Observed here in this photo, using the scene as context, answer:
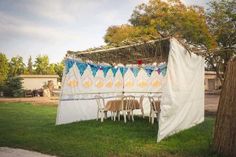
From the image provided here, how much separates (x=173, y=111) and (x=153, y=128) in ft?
5.70

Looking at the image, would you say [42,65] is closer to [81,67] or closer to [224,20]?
[224,20]

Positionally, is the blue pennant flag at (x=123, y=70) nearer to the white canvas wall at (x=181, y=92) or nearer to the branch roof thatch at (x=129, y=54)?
the branch roof thatch at (x=129, y=54)

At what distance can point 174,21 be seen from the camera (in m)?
27.2

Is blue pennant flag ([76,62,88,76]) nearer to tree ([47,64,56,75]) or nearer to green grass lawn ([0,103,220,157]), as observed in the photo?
green grass lawn ([0,103,220,157])

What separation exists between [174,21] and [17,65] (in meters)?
44.5

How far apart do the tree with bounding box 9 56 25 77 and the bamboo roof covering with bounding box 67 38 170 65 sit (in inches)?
2072

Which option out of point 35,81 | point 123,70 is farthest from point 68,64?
point 35,81

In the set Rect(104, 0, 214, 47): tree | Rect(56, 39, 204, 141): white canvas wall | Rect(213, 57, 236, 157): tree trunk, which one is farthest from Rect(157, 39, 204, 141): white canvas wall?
Rect(104, 0, 214, 47): tree

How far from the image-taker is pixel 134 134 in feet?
29.1

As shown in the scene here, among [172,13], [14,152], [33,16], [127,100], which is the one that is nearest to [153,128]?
[127,100]

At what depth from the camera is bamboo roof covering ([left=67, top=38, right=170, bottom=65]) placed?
11.4 m

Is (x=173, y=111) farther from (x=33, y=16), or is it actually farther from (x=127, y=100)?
(x=33, y=16)

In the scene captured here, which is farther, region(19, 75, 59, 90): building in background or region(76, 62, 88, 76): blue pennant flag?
region(19, 75, 59, 90): building in background

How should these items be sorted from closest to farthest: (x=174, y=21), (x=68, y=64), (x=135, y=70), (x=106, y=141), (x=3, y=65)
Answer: (x=106, y=141), (x=68, y=64), (x=135, y=70), (x=174, y=21), (x=3, y=65)
